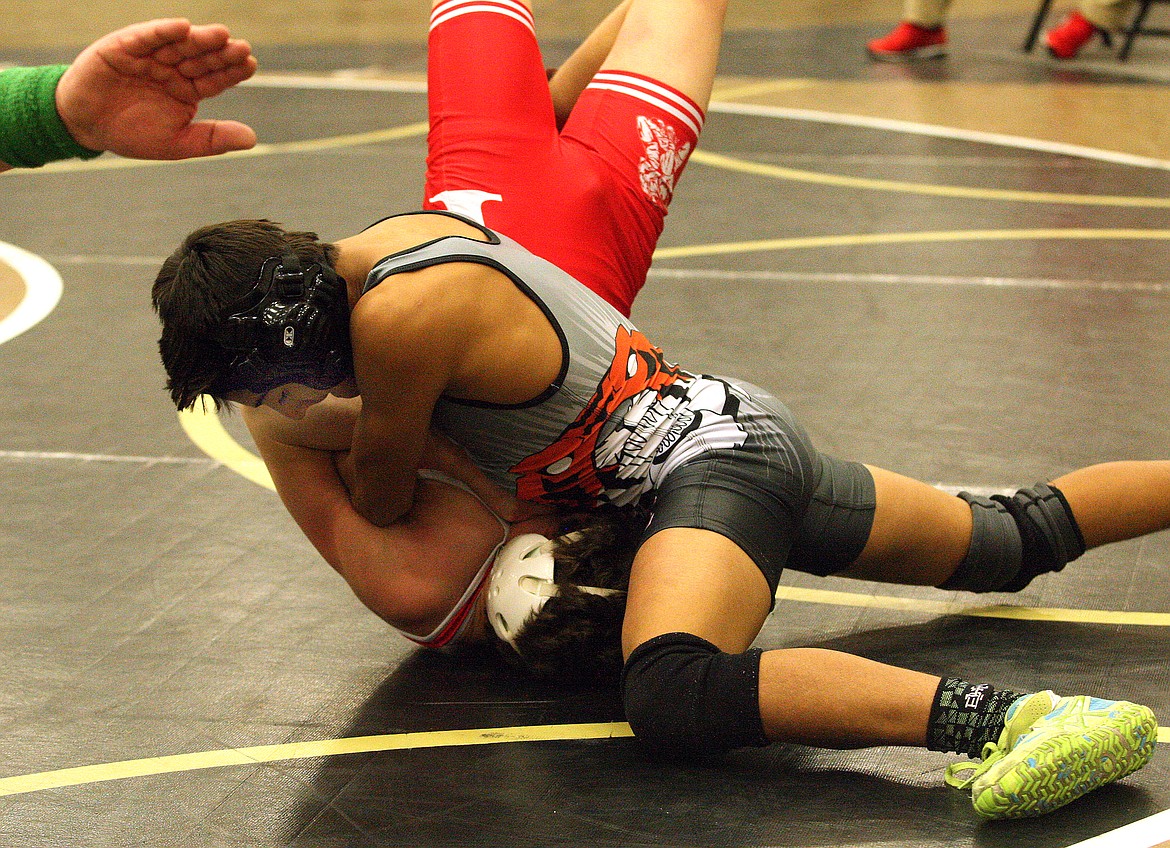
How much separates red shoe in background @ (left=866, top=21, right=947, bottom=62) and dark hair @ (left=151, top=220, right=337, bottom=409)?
749 cm

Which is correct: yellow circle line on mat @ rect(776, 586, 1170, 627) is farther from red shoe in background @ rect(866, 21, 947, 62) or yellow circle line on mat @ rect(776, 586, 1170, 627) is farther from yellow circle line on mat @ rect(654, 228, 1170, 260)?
red shoe in background @ rect(866, 21, 947, 62)

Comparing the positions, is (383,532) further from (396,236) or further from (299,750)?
(396,236)

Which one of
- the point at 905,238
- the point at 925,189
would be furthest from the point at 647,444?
the point at 925,189

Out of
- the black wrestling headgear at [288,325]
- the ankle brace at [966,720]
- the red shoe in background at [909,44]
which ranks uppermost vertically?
the black wrestling headgear at [288,325]

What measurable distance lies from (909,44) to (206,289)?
767 centimetres

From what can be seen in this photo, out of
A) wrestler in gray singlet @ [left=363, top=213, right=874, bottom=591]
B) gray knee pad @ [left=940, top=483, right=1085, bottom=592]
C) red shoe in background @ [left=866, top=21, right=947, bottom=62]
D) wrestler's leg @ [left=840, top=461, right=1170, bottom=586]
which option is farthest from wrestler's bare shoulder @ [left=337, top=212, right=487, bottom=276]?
red shoe in background @ [left=866, top=21, right=947, bottom=62]

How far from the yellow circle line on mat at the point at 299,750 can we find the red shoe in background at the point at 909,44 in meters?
7.52

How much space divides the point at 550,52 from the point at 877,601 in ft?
24.2

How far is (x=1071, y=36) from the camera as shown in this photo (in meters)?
8.88

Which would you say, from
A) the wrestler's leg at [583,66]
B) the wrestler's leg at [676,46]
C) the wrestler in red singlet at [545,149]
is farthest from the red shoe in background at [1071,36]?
the wrestler in red singlet at [545,149]

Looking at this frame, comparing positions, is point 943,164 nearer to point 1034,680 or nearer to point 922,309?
point 922,309

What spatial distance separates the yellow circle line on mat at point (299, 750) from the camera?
227 cm

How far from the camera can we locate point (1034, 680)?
2455 millimetres

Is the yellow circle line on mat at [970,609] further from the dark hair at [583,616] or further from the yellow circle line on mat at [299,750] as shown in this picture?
the yellow circle line on mat at [299,750]
